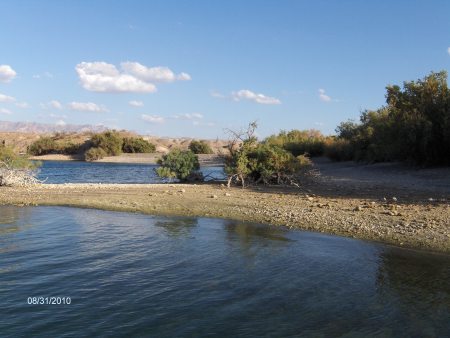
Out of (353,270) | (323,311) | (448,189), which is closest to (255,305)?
(323,311)

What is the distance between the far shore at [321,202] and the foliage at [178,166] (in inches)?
118

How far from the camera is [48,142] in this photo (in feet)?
319

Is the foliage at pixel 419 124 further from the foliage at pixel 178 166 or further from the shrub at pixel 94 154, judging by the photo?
the shrub at pixel 94 154

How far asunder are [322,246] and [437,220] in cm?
447

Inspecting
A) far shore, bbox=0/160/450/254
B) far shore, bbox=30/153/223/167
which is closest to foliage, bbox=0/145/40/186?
far shore, bbox=0/160/450/254

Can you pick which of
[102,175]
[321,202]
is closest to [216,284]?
[321,202]

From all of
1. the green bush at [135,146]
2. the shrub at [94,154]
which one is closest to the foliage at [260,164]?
the shrub at [94,154]

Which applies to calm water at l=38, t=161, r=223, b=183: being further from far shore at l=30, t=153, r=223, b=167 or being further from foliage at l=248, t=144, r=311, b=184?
far shore at l=30, t=153, r=223, b=167

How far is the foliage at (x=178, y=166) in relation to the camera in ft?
99.3

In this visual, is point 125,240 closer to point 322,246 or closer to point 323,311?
point 322,246

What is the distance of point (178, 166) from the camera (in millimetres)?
30141

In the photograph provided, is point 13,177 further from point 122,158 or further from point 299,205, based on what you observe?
point 122,158

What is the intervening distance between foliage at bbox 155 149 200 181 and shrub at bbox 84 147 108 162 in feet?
185

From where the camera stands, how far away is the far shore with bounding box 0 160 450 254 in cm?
1432
